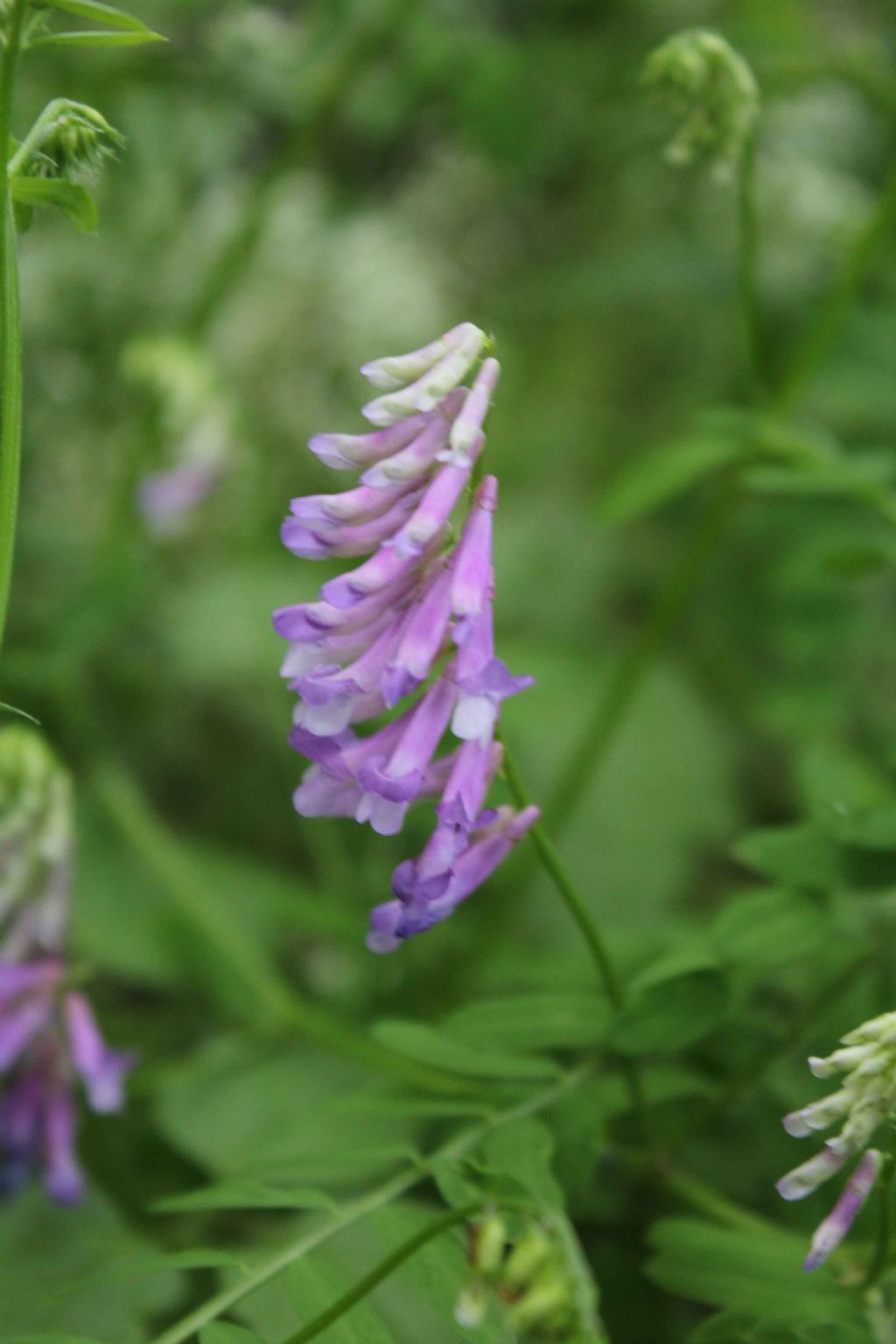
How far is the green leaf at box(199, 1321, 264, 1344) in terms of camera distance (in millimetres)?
755

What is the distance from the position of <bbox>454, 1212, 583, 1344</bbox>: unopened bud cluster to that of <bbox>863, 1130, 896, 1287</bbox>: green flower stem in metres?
0.21

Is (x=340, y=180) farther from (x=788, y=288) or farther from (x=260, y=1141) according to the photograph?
(x=260, y=1141)

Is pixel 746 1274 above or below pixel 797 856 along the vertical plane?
below

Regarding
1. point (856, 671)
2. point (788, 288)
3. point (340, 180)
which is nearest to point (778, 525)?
point (856, 671)

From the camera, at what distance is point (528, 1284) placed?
2.06ft

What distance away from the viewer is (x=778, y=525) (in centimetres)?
226

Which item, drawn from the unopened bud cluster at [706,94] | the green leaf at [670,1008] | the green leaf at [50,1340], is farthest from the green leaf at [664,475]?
the green leaf at [50,1340]

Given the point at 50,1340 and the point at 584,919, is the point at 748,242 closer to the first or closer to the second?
the point at 584,919

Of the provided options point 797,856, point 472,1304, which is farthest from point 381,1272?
point 797,856

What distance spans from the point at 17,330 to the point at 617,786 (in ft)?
5.14

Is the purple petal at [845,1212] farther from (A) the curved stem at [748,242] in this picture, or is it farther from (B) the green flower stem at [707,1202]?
(A) the curved stem at [748,242]

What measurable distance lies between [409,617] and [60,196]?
29cm

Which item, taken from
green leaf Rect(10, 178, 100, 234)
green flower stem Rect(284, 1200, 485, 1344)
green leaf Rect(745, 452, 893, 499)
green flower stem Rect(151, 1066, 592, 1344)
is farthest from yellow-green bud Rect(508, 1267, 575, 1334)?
green leaf Rect(745, 452, 893, 499)

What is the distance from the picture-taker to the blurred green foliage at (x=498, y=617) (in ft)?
3.33
